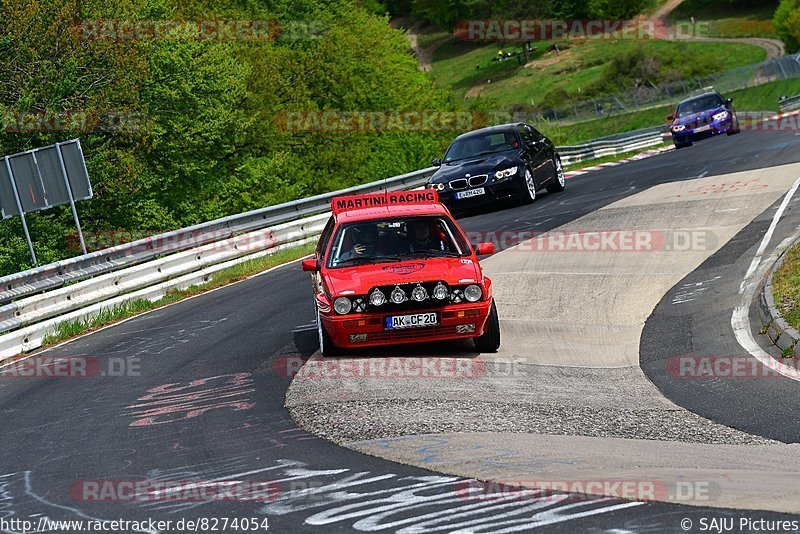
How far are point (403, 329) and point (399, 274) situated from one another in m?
0.54

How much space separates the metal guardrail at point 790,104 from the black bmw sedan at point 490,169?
99.7 ft

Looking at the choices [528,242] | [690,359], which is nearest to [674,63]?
[528,242]

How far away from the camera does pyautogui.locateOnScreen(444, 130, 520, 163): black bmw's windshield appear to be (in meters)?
23.5

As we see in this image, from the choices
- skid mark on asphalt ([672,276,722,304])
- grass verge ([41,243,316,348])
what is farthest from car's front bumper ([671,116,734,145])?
skid mark on asphalt ([672,276,722,304])

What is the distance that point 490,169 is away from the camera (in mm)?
22844

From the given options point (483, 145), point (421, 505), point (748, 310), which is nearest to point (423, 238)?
point (748, 310)

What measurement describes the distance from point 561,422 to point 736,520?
2697 millimetres

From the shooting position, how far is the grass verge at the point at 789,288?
37.1 ft

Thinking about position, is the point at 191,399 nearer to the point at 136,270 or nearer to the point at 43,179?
the point at 136,270

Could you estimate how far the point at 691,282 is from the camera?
14.8 m

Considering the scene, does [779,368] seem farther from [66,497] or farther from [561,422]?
[66,497]

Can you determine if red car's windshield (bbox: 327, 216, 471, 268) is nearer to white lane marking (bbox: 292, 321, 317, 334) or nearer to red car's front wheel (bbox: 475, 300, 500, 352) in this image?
red car's front wheel (bbox: 475, 300, 500, 352)

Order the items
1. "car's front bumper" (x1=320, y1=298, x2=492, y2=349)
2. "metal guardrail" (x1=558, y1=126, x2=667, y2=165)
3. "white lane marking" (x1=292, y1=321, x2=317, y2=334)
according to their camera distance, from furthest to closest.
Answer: "metal guardrail" (x1=558, y1=126, x2=667, y2=165) < "white lane marking" (x1=292, y1=321, x2=317, y2=334) < "car's front bumper" (x1=320, y1=298, x2=492, y2=349)

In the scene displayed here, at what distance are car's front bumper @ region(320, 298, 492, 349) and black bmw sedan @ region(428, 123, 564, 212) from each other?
12.0 m
